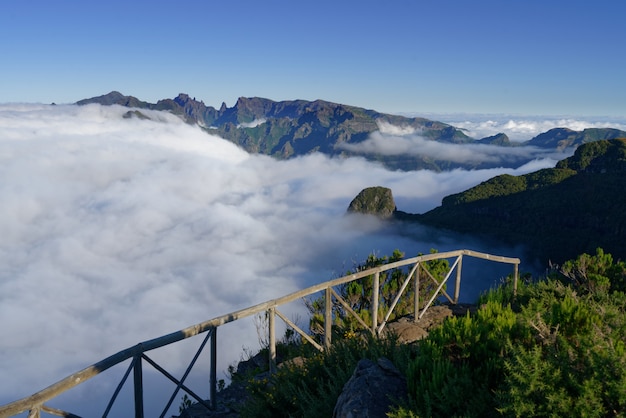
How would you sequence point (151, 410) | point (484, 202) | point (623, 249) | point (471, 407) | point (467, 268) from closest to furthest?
point (471, 407)
point (151, 410)
point (623, 249)
point (467, 268)
point (484, 202)

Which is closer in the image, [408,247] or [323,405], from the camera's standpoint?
[323,405]

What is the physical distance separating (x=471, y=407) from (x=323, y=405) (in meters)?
1.61

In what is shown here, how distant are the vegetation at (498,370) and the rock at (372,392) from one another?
0.17m

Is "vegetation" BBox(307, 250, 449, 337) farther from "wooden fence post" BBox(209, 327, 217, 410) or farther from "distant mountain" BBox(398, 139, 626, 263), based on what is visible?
"distant mountain" BBox(398, 139, 626, 263)

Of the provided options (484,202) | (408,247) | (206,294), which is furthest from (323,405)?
(206,294)

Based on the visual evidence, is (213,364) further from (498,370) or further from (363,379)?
(498,370)

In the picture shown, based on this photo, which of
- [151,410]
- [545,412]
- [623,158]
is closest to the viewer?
[545,412]

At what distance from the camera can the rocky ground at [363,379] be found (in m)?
4.18

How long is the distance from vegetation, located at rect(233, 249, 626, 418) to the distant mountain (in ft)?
362

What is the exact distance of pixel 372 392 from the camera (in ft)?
13.6

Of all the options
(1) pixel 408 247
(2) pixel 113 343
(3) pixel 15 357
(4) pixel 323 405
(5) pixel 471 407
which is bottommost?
(3) pixel 15 357

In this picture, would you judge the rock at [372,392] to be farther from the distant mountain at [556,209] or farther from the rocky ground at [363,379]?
the distant mountain at [556,209]

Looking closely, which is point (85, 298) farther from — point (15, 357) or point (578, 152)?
point (578, 152)

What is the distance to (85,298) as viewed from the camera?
194 m
